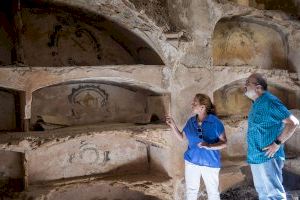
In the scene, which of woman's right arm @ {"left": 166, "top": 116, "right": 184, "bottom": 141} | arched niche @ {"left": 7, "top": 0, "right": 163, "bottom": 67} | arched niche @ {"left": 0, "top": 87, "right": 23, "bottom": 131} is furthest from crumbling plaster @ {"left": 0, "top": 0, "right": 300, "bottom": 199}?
woman's right arm @ {"left": 166, "top": 116, "right": 184, "bottom": 141}

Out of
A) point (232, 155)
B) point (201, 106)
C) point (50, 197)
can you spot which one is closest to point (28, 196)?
point (50, 197)

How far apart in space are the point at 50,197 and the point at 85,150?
0.77 m

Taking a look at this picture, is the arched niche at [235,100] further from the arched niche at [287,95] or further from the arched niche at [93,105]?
the arched niche at [93,105]

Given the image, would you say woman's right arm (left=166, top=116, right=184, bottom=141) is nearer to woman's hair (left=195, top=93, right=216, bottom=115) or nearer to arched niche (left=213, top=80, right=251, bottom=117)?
woman's hair (left=195, top=93, right=216, bottom=115)

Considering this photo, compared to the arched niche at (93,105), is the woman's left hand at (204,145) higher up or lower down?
lower down

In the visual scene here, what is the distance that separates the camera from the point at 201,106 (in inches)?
133

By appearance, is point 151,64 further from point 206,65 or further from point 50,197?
point 50,197

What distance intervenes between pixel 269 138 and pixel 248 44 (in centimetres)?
289

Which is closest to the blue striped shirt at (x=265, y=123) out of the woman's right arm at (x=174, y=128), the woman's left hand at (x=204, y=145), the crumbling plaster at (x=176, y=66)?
the woman's left hand at (x=204, y=145)

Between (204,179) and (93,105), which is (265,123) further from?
(93,105)

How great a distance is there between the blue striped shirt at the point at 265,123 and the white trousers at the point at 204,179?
45 cm

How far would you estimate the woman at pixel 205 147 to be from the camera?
11.0 feet

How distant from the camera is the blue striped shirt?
121 inches

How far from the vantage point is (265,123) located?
310 centimetres
